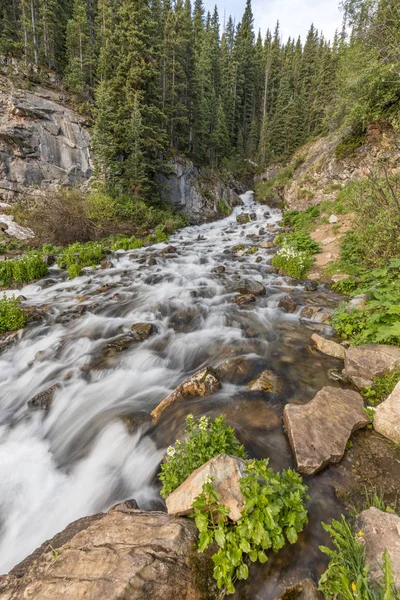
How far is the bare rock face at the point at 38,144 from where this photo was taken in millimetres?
17547

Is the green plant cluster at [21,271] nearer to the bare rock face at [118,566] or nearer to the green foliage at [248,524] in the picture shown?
the bare rock face at [118,566]

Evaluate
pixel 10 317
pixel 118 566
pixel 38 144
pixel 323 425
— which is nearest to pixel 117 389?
pixel 118 566

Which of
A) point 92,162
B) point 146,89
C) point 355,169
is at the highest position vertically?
point 146,89

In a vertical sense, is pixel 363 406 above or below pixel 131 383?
above

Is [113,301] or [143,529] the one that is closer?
[143,529]

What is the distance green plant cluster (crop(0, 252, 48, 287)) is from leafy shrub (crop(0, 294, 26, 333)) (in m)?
3.52

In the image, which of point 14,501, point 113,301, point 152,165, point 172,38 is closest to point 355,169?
point 152,165

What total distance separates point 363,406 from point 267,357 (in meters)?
2.10

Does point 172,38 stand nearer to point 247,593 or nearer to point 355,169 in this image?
point 355,169

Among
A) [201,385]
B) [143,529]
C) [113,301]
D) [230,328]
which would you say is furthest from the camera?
[113,301]

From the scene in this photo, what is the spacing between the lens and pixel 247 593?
81.4 inches

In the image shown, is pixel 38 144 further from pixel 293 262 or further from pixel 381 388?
pixel 381 388

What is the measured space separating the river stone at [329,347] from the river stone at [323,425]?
1.37 meters

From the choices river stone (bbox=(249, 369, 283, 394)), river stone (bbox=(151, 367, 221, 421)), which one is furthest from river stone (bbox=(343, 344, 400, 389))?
river stone (bbox=(151, 367, 221, 421))
